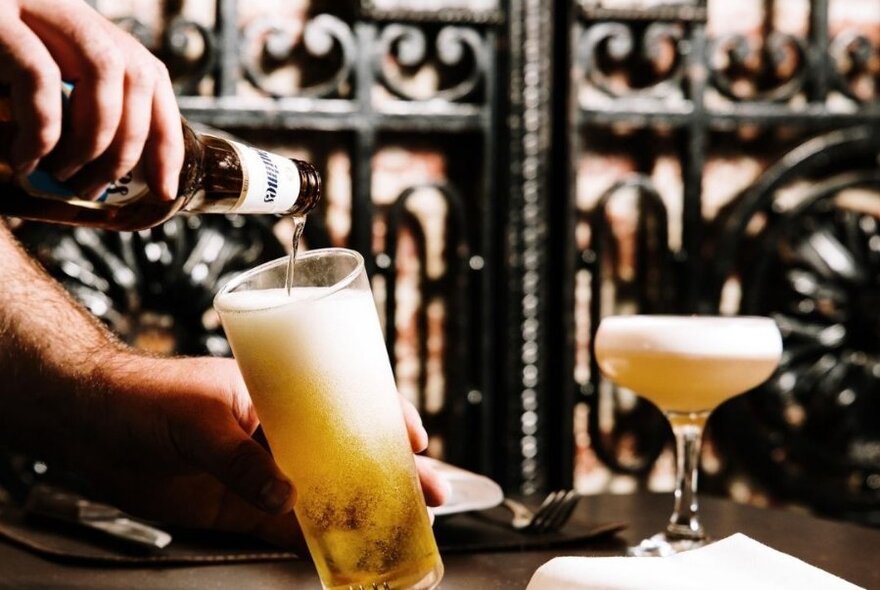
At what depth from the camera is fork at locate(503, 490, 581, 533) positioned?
3.97ft

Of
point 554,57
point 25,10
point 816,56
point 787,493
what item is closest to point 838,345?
point 787,493

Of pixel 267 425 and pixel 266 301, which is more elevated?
pixel 266 301

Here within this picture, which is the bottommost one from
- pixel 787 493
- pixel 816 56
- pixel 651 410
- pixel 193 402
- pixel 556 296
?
pixel 787 493

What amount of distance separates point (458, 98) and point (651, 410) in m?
0.90

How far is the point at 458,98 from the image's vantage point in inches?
102

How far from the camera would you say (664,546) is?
1167mm

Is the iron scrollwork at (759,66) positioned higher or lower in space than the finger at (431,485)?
higher

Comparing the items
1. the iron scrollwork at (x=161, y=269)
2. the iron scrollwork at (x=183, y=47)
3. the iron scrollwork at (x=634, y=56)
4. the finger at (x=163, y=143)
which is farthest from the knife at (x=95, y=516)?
the iron scrollwork at (x=634, y=56)

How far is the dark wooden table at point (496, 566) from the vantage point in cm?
103

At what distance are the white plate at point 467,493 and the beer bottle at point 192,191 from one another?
0.32 m

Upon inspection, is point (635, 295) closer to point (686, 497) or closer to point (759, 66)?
point (759, 66)

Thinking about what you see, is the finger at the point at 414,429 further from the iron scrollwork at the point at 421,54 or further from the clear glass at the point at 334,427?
the iron scrollwork at the point at 421,54

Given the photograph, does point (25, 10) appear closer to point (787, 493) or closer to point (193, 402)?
point (193, 402)

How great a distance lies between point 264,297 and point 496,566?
0.38 m
